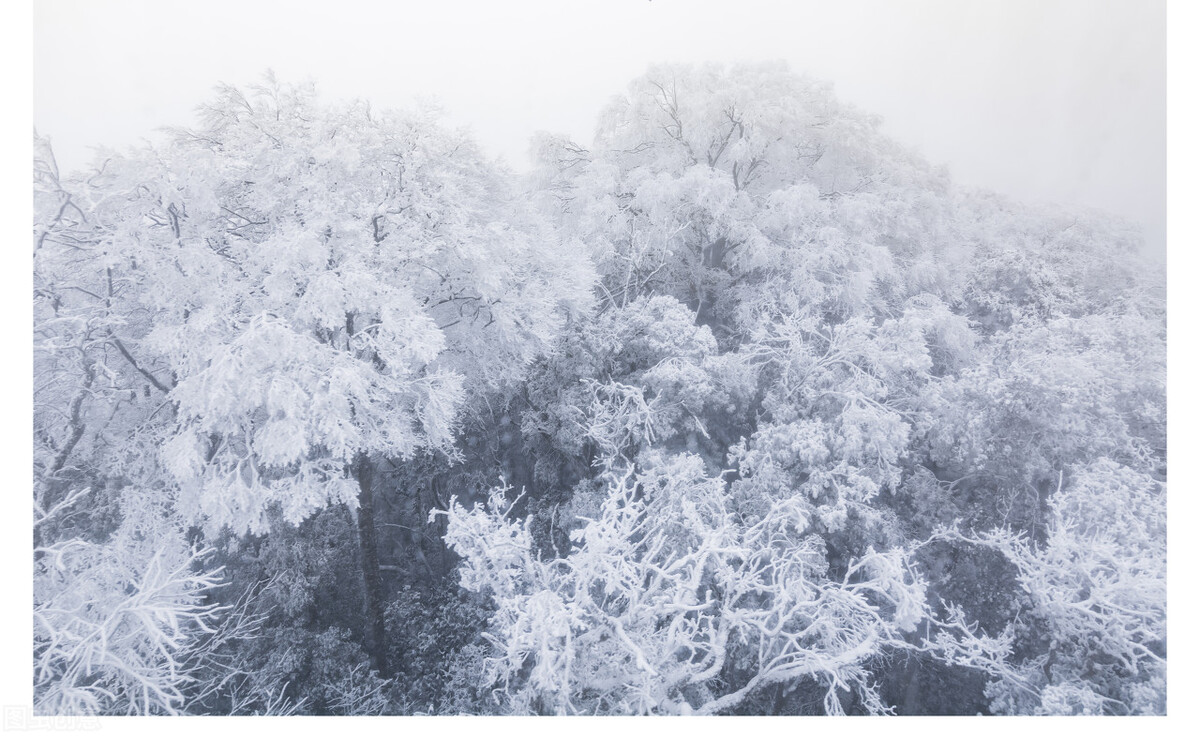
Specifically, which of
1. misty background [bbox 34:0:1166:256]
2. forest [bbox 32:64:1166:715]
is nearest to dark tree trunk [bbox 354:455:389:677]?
forest [bbox 32:64:1166:715]

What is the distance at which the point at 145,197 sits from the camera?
168 inches

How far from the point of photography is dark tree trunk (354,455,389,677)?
5.41m

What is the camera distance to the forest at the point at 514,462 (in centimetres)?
401

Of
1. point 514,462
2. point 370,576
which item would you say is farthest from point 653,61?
point 370,576

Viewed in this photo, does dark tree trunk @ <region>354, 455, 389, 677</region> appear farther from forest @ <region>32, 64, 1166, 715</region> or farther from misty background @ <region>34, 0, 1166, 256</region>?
misty background @ <region>34, 0, 1166, 256</region>

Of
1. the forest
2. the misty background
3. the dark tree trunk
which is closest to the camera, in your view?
the forest

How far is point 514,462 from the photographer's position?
22.6ft

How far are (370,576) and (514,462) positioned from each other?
2.23m

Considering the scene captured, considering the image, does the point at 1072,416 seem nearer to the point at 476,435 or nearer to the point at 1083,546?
the point at 1083,546

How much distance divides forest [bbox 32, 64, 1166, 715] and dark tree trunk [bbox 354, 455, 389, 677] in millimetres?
35
